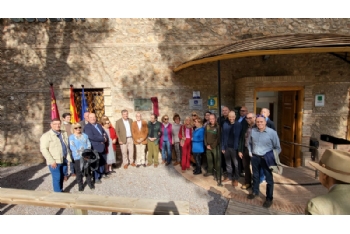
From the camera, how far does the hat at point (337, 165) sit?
1.53m

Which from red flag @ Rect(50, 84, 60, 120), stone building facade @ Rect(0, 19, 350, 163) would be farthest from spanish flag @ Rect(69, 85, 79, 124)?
red flag @ Rect(50, 84, 60, 120)

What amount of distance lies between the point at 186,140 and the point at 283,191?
2.55 meters

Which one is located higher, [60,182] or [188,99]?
[188,99]

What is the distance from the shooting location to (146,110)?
19.9 ft

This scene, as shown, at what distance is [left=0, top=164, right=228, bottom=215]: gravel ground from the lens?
11.6 feet

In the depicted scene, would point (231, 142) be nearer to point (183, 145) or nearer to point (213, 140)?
point (213, 140)

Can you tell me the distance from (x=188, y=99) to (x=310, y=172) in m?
4.22

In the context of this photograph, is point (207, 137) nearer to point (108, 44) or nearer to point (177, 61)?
point (177, 61)

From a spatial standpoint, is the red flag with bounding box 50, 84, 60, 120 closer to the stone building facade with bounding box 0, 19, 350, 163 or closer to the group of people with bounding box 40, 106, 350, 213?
the stone building facade with bounding box 0, 19, 350, 163

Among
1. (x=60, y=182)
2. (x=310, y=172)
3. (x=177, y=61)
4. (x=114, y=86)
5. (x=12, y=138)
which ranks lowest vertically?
(x=310, y=172)

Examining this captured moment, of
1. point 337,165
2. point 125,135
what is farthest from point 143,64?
point 337,165

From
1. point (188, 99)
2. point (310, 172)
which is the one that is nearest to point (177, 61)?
point (188, 99)

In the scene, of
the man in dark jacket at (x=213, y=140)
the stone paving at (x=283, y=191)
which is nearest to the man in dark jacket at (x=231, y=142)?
the man in dark jacket at (x=213, y=140)

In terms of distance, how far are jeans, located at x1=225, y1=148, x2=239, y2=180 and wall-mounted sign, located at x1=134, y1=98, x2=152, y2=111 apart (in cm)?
306
